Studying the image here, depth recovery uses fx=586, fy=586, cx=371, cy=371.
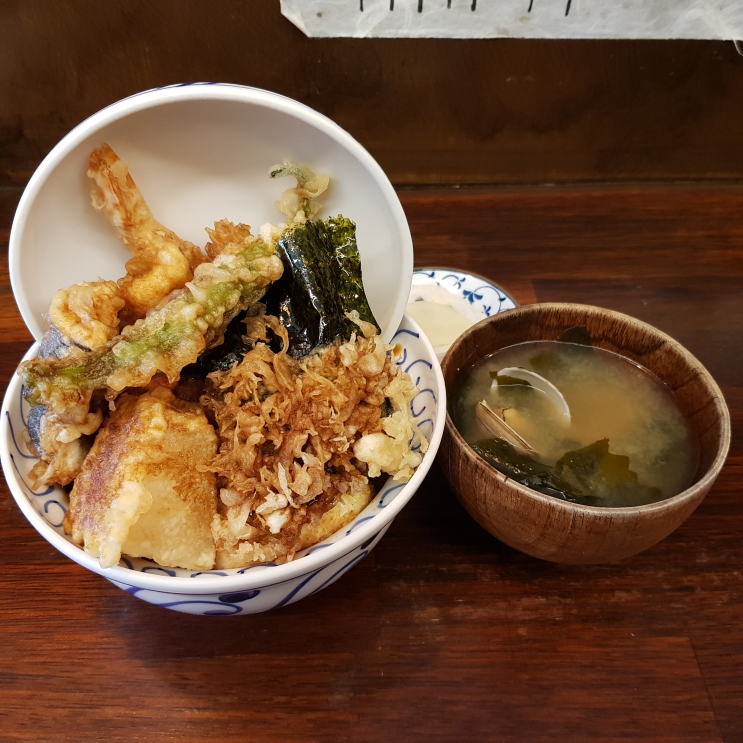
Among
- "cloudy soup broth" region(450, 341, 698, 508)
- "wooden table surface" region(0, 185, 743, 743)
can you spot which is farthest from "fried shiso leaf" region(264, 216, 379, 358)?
"wooden table surface" region(0, 185, 743, 743)

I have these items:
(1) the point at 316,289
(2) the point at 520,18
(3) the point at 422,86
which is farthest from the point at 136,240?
(2) the point at 520,18

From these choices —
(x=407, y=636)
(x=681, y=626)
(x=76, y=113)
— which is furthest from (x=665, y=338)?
(x=76, y=113)

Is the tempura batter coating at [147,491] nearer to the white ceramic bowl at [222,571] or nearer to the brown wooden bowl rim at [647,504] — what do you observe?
the white ceramic bowl at [222,571]

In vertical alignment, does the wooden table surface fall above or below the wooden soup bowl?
below

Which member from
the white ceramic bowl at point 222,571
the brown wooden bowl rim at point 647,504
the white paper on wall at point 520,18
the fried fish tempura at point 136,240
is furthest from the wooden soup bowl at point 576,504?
the white paper on wall at point 520,18

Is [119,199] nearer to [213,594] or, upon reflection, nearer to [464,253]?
[213,594]

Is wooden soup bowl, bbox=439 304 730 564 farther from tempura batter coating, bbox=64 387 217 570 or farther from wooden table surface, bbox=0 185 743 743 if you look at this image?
tempura batter coating, bbox=64 387 217 570

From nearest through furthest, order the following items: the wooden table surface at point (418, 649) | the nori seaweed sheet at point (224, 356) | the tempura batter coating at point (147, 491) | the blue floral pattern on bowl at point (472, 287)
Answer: the tempura batter coating at point (147, 491), the wooden table surface at point (418, 649), the nori seaweed sheet at point (224, 356), the blue floral pattern on bowl at point (472, 287)
